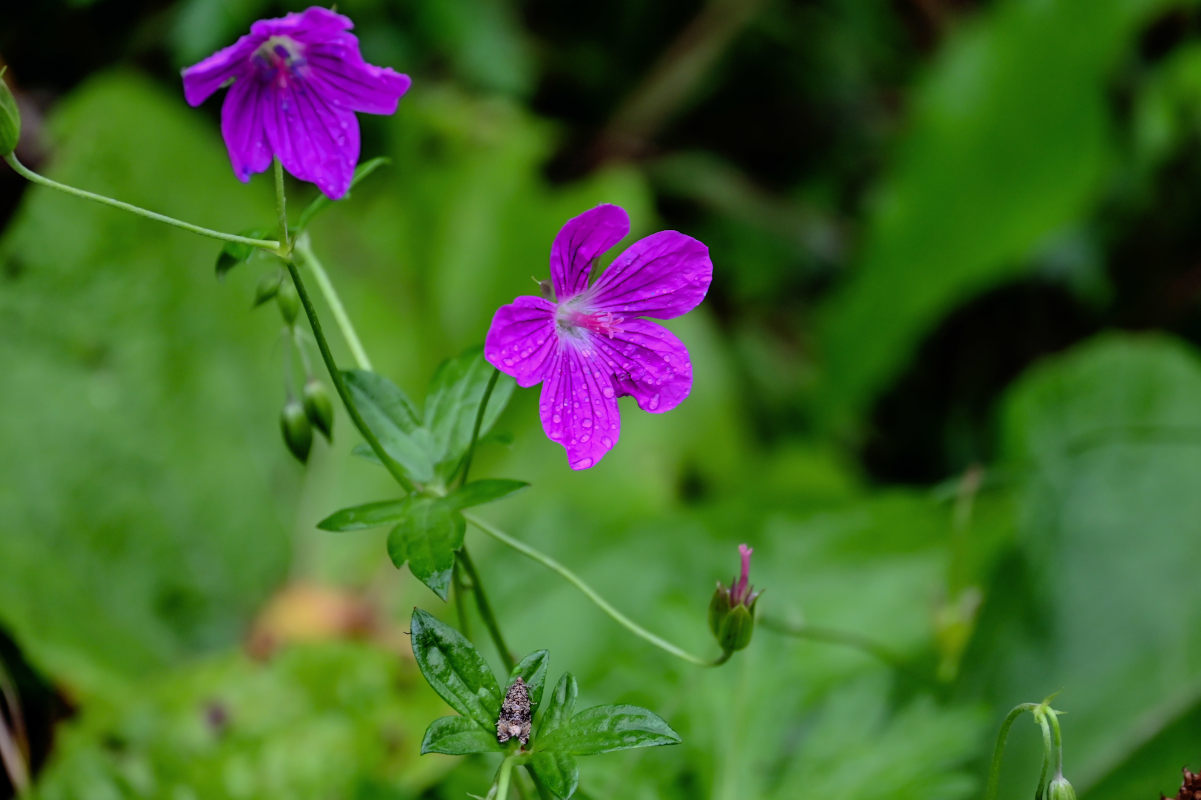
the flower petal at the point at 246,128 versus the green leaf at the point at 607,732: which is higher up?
the flower petal at the point at 246,128

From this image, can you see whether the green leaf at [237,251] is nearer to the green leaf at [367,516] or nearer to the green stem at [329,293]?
the green stem at [329,293]

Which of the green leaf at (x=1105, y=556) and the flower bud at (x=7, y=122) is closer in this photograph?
the flower bud at (x=7, y=122)

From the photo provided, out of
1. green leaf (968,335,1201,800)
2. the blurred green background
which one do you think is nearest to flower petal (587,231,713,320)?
the blurred green background

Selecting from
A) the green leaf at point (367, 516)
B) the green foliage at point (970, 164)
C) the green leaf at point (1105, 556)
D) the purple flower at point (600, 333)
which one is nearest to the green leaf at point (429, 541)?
the green leaf at point (367, 516)

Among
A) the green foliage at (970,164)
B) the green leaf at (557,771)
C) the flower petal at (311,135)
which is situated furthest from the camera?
the green foliage at (970,164)

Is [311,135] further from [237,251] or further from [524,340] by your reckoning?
[524,340]

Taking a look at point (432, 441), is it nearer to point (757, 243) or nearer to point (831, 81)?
point (757, 243)

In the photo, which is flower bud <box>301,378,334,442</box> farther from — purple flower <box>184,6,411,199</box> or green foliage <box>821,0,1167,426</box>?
green foliage <box>821,0,1167,426</box>

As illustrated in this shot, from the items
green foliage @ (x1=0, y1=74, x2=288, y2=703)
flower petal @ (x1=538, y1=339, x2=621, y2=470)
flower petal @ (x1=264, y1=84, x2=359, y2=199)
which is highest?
green foliage @ (x1=0, y1=74, x2=288, y2=703)
